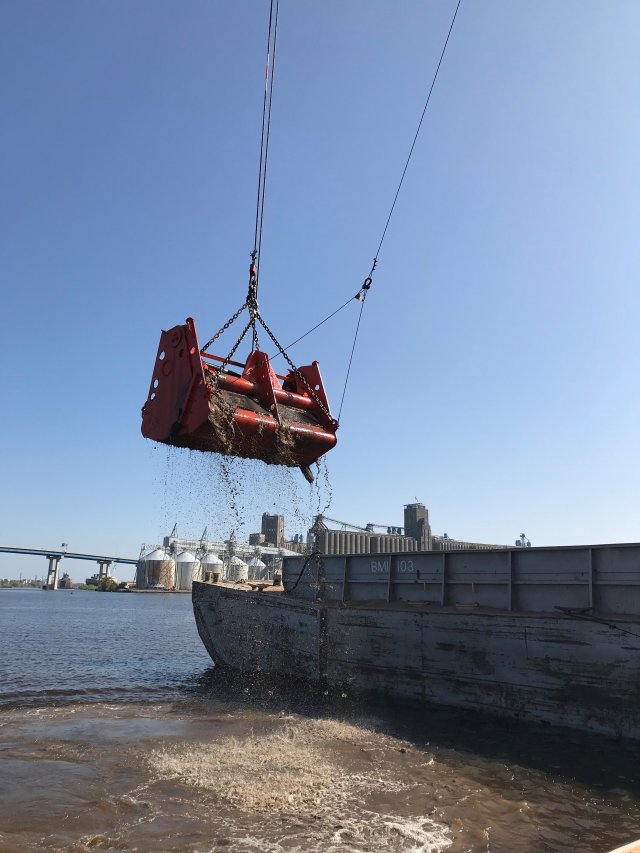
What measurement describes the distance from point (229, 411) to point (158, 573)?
12852 centimetres

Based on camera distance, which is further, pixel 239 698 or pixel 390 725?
pixel 239 698

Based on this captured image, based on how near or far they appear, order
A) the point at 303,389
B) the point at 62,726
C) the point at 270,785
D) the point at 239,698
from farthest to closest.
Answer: the point at 239,698
the point at 62,726
the point at 303,389
the point at 270,785

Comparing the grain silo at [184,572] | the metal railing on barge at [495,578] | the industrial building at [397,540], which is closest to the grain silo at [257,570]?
the grain silo at [184,572]

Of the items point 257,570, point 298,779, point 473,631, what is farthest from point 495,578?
point 257,570

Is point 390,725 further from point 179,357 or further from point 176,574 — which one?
point 176,574

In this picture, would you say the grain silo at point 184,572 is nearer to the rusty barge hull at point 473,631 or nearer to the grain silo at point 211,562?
the grain silo at point 211,562

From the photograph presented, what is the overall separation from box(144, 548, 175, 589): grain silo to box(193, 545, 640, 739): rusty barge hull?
11771 cm

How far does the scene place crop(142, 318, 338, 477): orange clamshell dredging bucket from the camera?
8.23 meters

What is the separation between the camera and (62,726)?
10.8 metres

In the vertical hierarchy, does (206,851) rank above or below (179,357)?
below

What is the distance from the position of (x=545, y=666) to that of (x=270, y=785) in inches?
228

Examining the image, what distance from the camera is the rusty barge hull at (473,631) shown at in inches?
379

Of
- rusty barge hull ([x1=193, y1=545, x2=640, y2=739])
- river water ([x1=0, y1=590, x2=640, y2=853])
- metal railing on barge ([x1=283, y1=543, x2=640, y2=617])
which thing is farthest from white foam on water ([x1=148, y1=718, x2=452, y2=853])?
metal railing on barge ([x1=283, y1=543, x2=640, y2=617])

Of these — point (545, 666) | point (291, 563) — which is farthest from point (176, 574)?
point (545, 666)
